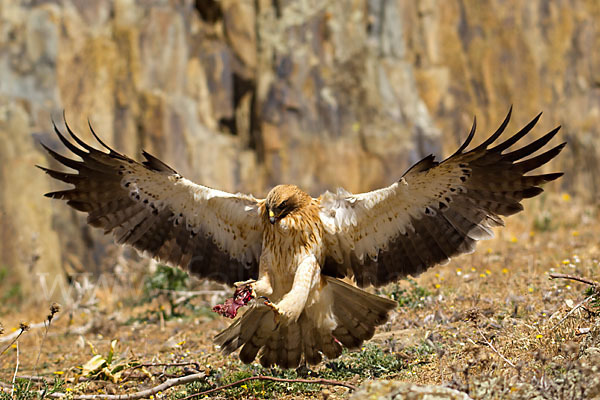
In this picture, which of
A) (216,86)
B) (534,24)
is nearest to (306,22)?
(216,86)

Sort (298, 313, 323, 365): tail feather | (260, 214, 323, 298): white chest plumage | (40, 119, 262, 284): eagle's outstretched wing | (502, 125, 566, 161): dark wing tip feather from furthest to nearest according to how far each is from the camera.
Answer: (40, 119, 262, 284): eagle's outstretched wing < (260, 214, 323, 298): white chest plumage < (298, 313, 323, 365): tail feather < (502, 125, 566, 161): dark wing tip feather

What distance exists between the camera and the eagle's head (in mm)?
4660

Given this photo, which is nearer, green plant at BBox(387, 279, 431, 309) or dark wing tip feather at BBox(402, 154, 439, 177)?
dark wing tip feather at BBox(402, 154, 439, 177)

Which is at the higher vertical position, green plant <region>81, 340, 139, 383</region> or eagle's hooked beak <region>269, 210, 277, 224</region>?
eagle's hooked beak <region>269, 210, 277, 224</region>

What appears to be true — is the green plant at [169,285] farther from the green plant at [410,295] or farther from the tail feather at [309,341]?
the tail feather at [309,341]

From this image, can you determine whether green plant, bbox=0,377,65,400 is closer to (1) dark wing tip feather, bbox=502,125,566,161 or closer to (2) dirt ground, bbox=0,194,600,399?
(2) dirt ground, bbox=0,194,600,399

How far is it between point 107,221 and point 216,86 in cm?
917

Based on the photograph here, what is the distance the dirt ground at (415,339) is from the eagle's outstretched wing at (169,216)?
85cm

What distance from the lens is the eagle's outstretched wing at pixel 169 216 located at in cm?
499

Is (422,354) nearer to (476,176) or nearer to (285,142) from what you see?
(476,176)

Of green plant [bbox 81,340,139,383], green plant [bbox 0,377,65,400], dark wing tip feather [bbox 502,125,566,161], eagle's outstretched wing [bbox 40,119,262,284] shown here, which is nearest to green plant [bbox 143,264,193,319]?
eagle's outstretched wing [bbox 40,119,262,284]

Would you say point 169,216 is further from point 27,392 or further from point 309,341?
point 27,392

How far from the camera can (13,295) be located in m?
9.34

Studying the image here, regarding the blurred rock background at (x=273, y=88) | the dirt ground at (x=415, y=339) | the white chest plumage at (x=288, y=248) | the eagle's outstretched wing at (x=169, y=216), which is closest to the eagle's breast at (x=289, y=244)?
the white chest plumage at (x=288, y=248)
